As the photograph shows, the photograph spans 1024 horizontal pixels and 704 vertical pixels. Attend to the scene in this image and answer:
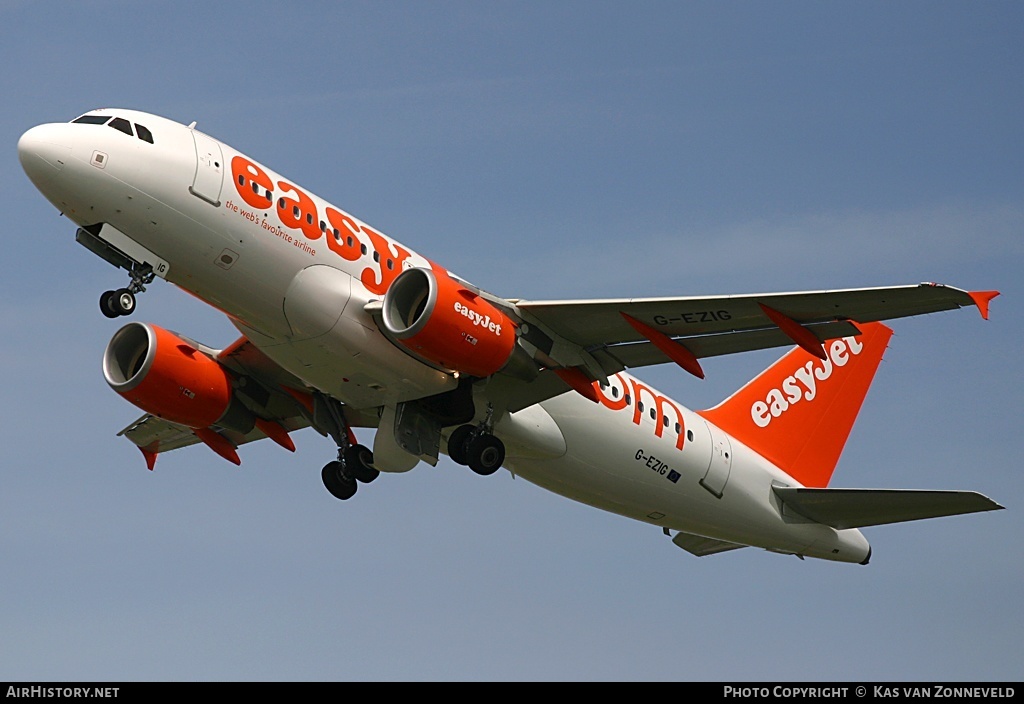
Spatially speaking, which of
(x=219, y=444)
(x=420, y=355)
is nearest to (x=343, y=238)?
(x=420, y=355)

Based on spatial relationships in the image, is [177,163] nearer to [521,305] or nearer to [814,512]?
[521,305]

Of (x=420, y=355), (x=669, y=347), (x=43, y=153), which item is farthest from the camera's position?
(x=669, y=347)

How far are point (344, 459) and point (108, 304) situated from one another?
25.3 ft

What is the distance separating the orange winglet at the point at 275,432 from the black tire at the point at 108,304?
7418 millimetres

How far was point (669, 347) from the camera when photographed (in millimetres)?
28531

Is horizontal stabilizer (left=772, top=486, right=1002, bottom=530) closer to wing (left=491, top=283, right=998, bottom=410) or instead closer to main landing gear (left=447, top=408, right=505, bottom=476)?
wing (left=491, top=283, right=998, bottom=410)

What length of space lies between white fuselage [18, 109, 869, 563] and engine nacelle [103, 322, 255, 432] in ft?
10.1

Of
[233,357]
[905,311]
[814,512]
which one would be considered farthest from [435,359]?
[814,512]

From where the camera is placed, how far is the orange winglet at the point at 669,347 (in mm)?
28500

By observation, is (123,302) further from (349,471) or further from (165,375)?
(349,471)

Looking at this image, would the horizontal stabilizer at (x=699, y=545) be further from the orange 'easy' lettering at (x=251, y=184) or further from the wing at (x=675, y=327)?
the orange 'easy' lettering at (x=251, y=184)

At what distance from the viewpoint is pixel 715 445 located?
33625mm

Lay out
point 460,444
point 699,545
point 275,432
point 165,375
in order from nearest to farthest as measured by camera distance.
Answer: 1. point 460,444
2. point 165,375
3. point 275,432
4. point 699,545

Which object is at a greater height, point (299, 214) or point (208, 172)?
point (208, 172)
